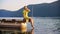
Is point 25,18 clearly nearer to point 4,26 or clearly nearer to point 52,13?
point 4,26

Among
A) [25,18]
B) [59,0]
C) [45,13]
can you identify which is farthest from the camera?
[59,0]

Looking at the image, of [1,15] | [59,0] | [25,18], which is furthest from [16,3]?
[25,18]

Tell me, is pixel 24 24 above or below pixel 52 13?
above

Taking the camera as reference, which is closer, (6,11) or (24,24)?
(24,24)

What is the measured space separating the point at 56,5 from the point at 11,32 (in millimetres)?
4123

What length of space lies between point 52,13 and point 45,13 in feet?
0.89

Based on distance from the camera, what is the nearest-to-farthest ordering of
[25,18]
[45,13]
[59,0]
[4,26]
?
[4,26] → [25,18] → [45,13] → [59,0]

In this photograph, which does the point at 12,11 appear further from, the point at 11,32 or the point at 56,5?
the point at 11,32

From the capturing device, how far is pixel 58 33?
5.10m

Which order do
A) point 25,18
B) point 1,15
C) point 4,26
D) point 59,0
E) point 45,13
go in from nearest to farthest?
point 4,26, point 25,18, point 1,15, point 45,13, point 59,0

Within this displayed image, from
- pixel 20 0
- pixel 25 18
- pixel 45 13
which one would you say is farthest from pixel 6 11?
pixel 25 18

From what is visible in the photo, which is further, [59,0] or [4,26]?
[59,0]

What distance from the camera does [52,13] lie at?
519cm

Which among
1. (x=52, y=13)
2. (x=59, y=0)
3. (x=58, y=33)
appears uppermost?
(x=59, y=0)
